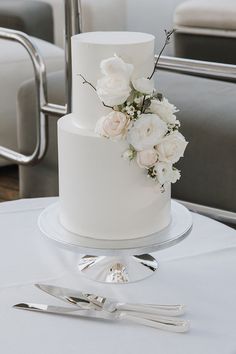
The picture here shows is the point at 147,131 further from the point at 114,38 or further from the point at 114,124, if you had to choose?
the point at 114,38

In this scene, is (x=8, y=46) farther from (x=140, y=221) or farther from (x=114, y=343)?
(x=114, y=343)

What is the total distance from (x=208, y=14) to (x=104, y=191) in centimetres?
138

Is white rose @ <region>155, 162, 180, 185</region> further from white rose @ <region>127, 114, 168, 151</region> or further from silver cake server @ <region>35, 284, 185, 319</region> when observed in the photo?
silver cake server @ <region>35, 284, 185, 319</region>

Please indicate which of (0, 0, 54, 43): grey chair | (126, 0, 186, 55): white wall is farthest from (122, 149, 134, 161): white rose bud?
(0, 0, 54, 43): grey chair

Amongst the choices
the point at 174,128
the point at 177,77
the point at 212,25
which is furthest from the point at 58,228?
the point at 212,25

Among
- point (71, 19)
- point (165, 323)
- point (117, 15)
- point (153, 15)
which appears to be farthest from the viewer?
point (117, 15)

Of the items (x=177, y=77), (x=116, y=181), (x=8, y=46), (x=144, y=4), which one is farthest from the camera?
(x=144, y=4)

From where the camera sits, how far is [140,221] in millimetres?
847

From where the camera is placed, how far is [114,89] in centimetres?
78

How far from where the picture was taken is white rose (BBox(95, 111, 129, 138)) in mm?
786

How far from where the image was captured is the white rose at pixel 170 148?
0.80 meters

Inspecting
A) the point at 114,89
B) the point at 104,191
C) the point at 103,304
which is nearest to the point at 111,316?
the point at 103,304

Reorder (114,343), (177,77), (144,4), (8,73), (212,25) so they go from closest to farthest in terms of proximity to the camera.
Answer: (114,343) → (177,77) → (212,25) → (8,73) → (144,4)

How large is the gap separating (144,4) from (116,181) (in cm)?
233
